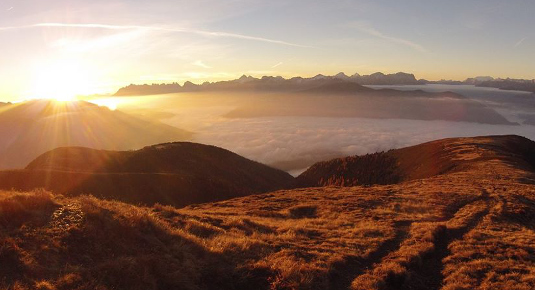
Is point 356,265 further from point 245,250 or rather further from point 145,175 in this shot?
point 145,175

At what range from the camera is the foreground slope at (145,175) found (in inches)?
1516

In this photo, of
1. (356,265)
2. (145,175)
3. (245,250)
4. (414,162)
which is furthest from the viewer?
(414,162)

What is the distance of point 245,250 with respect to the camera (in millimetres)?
10977

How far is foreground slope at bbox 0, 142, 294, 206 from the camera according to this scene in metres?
38.5

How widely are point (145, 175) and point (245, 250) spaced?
1508 inches

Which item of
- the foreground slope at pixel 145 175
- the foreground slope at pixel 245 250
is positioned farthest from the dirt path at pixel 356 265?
the foreground slope at pixel 145 175

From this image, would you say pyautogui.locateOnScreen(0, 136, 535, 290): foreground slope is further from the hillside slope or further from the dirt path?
the hillside slope

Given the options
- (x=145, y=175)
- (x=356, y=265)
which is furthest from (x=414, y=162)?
(x=356, y=265)

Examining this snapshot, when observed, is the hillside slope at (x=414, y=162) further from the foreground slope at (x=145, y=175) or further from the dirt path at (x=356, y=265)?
the dirt path at (x=356, y=265)

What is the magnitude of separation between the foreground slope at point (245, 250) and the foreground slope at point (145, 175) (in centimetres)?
2681

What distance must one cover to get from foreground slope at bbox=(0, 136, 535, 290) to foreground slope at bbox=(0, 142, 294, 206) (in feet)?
88.0

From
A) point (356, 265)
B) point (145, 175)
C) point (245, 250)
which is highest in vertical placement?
point (245, 250)

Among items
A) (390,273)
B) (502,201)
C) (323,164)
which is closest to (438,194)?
(502,201)

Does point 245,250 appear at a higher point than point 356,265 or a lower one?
higher
